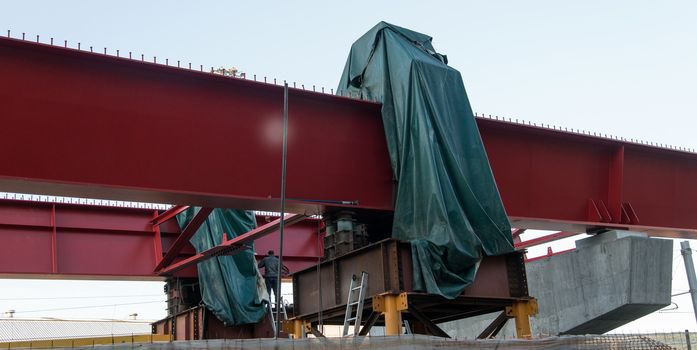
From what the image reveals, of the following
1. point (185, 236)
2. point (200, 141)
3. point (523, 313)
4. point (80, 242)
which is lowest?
point (523, 313)

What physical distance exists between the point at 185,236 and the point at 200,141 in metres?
4.36

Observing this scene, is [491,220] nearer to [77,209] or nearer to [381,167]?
[381,167]

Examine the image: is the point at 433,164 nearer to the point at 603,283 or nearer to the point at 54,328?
the point at 603,283

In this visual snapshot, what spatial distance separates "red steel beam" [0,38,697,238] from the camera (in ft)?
36.1

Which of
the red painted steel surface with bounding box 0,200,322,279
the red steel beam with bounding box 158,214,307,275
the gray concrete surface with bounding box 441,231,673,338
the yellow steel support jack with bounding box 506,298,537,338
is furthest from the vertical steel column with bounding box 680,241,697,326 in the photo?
the red painted steel surface with bounding box 0,200,322,279

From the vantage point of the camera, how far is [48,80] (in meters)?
11.2

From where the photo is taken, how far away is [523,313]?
41.3 ft

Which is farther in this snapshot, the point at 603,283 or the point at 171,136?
the point at 603,283

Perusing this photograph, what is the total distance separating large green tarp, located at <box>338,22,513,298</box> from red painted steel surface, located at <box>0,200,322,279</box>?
8.12 m

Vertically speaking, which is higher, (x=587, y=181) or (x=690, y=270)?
(x=587, y=181)

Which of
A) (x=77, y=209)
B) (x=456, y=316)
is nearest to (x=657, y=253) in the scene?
(x=456, y=316)

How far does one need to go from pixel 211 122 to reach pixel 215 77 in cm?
75

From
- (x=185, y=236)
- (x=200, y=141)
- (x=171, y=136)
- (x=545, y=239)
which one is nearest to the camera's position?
(x=171, y=136)

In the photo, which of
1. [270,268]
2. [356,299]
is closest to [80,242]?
[270,268]
